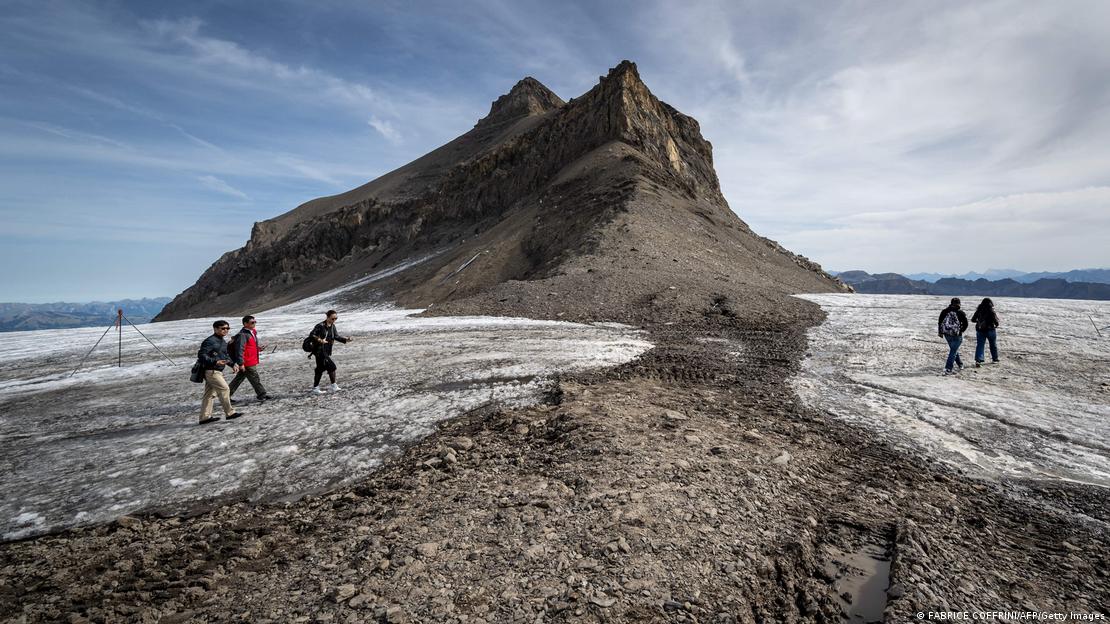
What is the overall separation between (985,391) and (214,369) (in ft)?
50.8

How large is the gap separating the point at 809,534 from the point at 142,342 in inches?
951

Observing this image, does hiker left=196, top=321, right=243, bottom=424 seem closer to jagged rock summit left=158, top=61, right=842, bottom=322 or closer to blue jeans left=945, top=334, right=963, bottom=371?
jagged rock summit left=158, top=61, right=842, bottom=322

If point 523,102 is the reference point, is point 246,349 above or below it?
below

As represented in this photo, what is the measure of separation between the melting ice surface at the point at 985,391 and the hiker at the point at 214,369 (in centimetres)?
1123

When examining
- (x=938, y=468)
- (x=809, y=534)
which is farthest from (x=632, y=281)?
(x=809, y=534)

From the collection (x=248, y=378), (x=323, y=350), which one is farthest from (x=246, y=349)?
(x=323, y=350)

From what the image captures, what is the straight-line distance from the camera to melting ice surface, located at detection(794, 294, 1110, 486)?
7.11m

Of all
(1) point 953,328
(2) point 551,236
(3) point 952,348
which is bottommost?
(3) point 952,348

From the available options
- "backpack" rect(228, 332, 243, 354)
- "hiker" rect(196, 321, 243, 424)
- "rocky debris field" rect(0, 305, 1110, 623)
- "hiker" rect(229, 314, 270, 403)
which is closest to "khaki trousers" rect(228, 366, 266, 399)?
"hiker" rect(229, 314, 270, 403)

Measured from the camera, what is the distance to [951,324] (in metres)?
11.9

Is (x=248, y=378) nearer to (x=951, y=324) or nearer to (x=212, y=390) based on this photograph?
(x=212, y=390)

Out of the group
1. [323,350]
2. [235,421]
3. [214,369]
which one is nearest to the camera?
[214,369]

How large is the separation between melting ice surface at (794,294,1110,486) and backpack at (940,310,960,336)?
3.40 ft

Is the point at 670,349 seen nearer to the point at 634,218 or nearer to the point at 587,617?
the point at 587,617
